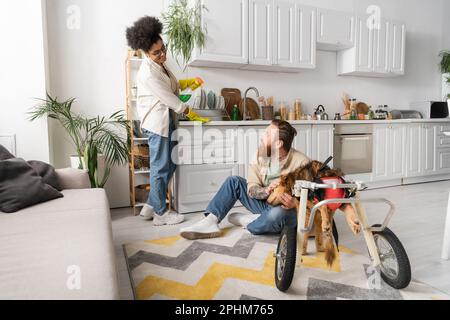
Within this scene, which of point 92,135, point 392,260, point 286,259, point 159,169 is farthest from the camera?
point 92,135

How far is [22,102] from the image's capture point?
273 cm

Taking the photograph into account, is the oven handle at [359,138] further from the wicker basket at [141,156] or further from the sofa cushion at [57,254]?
the sofa cushion at [57,254]

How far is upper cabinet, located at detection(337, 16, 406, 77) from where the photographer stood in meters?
4.25

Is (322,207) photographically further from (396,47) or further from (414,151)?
(396,47)

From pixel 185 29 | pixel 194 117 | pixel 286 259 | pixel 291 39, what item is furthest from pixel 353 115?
pixel 286 259

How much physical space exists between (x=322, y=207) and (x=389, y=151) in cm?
322

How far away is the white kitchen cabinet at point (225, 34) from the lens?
3.38 metres

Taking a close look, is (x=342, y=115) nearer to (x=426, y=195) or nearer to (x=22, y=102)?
(x=426, y=195)

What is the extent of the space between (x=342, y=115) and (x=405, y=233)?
7.77 ft

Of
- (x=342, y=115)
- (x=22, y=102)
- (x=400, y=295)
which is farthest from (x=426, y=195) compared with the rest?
(x=22, y=102)

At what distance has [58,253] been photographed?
111 cm

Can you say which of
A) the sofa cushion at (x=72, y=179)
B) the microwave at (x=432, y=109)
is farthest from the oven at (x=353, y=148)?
the sofa cushion at (x=72, y=179)

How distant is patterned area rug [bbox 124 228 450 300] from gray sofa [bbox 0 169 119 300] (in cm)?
43
